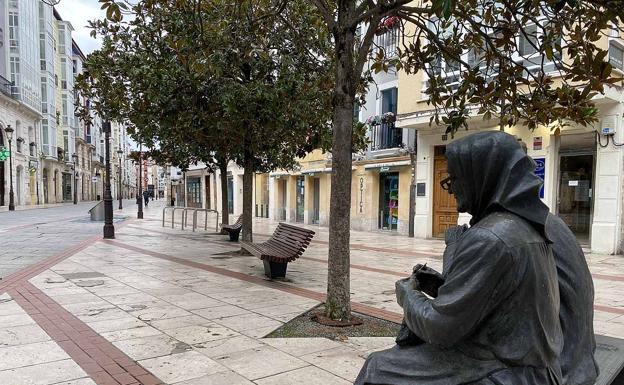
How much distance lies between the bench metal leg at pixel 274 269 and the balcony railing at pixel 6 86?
149ft

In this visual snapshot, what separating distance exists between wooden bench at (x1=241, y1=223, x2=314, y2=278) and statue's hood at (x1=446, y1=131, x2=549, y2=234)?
6.11 m

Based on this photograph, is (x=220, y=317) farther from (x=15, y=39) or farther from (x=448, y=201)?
(x=15, y=39)

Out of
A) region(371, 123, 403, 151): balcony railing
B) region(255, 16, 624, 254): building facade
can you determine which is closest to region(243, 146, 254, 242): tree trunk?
region(255, 16, 624, 254): building facade

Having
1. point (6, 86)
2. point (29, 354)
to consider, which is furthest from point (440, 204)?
point (6, 86)

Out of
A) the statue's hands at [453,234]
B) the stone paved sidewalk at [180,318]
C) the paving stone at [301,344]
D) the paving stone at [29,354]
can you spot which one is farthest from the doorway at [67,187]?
the statue's hands at [453,234]

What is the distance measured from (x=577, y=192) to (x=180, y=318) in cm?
1214

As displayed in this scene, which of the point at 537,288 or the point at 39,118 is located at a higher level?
the point at 39,118

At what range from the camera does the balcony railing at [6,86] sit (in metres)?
43.3

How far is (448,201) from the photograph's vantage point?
15883 mm

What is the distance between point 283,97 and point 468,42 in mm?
3872

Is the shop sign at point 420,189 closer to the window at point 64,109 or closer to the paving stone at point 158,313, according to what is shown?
the paving stone at point 158,313

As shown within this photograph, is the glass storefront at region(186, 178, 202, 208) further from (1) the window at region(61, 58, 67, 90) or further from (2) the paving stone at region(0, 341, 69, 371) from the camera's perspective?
(2) the paving stone at region(0, 341, 69, 371)

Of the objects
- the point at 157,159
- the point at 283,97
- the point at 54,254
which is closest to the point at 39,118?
the point at 157,159

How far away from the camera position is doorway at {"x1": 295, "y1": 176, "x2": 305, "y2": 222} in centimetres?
2439
